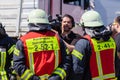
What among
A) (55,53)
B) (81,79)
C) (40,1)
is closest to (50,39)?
(55,53)

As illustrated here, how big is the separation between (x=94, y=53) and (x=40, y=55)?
0.56 metres

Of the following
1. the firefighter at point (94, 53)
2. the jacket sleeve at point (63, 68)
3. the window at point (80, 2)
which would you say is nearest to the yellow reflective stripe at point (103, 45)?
the firefighter at point (94, 53)

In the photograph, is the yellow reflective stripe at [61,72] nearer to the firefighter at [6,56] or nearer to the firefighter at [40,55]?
the firefighter at [40,55]

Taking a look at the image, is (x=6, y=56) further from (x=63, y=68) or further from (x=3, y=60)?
(x=63, y=68)

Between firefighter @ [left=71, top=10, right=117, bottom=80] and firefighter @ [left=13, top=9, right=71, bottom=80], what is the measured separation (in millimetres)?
124

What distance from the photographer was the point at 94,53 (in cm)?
399

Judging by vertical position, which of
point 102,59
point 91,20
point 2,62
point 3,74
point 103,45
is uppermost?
point 91,20

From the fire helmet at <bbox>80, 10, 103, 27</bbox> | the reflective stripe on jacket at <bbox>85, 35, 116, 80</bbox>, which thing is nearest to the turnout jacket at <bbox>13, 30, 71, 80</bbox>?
the reflective stripe on jacket at <bbox>85, 35, 116, 80</bbox>

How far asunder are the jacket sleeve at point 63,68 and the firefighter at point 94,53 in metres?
0.06

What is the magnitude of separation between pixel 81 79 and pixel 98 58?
278 millimetres

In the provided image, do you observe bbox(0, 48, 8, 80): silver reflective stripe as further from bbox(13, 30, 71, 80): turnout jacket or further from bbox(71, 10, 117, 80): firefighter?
bbox(71, 10, 117, 80): firefighter

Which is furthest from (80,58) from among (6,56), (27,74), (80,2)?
(80,2)

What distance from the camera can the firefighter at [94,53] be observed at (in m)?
3.95

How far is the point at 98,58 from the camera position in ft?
13.1
